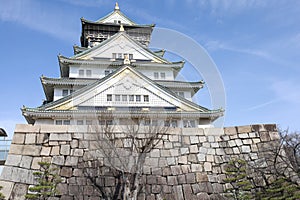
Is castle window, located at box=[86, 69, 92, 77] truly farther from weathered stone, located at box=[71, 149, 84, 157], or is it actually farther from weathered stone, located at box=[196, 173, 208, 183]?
weathered stone, located at box=[196, 173, 208, 183]

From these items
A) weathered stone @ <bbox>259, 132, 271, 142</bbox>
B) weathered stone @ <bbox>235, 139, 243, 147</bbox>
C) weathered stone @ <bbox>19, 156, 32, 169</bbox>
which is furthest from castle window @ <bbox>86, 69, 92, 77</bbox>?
weathered stone @ <bbox>259, 132, 271, 142</bbox>

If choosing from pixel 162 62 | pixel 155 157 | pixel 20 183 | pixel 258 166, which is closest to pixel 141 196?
pixel 155 157

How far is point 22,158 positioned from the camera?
25.3 ft

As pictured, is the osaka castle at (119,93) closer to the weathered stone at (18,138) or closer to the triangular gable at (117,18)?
the weathered stone at (18,138)

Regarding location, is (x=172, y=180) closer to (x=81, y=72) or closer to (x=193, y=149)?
Result: (x=193, y=149)

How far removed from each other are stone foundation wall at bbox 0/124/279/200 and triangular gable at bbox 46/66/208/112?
596 cm

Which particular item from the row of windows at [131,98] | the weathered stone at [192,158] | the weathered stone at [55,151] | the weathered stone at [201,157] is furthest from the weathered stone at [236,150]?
the row of windows at [131,98]

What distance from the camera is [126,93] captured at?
1606 cm

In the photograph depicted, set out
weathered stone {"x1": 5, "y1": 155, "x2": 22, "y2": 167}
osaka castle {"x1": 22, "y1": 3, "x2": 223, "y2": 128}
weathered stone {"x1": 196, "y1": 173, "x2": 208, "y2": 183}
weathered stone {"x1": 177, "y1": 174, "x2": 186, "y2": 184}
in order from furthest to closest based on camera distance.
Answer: osaka castle {"x1": 22, "y1": 3, "x2": 223, "y2": 128}
weathered stone {"x1": 196, "y1": 173, "x2": 208, "y2": 183}
weathered stone {"x1": 177, "y1": 174, "x2": 186, "y2": 184}
weathered stone {"x1": 5, "y1": 155, "x2": 22, "y2": 167}

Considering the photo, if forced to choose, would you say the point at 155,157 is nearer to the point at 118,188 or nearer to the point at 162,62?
the point at 118,188

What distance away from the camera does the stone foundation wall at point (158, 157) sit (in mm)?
7637

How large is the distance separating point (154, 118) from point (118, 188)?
19.7ft

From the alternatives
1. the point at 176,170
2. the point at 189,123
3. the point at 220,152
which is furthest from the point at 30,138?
the point at 189,123

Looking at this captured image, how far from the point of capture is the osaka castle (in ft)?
45.3
